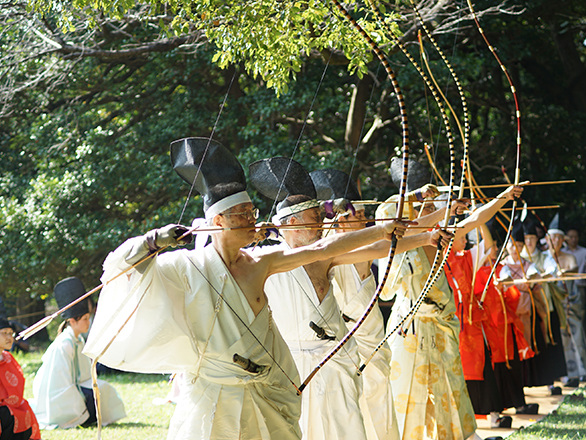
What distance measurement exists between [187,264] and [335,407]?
138 centimetres

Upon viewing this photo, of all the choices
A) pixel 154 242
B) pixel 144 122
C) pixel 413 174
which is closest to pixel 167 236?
pixel 154 242

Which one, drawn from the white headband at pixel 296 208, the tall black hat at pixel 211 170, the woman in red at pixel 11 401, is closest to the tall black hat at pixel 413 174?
the white headband at pixel 296 208

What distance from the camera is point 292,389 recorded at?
3.05 meters

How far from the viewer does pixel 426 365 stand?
482cm

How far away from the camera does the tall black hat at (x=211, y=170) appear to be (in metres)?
3.03

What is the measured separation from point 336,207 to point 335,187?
0.80 metres

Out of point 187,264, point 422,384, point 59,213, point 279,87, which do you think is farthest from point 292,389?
point 59,213

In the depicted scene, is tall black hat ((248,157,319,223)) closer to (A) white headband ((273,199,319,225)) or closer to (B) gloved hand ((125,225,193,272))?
(A) white headband ((273,199,319,225))

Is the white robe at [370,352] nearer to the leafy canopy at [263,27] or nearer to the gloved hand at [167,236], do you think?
the leafy canopy at [263,27]

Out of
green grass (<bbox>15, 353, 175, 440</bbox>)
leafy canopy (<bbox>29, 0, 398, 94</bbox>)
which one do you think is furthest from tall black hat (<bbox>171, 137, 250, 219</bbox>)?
green grass (<bbox>15, 353, 175, 440</bbox>)

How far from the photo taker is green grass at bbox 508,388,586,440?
5.29 m

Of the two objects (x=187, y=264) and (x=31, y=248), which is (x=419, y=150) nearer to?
(x=31, y=248)

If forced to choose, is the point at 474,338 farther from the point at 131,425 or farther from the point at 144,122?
the point at 144,122

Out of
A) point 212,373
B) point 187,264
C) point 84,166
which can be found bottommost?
point 212,373
